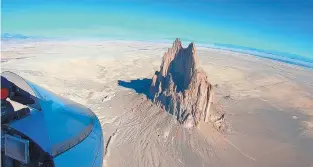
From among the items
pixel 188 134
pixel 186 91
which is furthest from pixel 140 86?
pixel 188 134

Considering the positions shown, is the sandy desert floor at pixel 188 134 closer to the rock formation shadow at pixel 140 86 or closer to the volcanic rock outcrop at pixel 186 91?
the rock formation shadow at pixel 140 86

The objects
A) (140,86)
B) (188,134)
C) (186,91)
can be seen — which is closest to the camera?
(188,134)

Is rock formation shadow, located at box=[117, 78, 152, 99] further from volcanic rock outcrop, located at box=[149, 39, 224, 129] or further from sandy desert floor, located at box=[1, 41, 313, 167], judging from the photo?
volcanic rock outcrop, located at box=[149, 39, 224, 129]

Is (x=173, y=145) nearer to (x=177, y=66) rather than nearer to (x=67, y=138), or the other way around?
(x=177, y=66)

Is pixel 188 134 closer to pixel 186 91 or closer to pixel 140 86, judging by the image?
pixel 186 91

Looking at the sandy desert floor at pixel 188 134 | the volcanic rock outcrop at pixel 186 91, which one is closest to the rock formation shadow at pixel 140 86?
the sandy desert floor at pixel 188 134

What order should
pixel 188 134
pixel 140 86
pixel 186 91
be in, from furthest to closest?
pixel 140 86 → pixel 186 91 → pixel 188 134

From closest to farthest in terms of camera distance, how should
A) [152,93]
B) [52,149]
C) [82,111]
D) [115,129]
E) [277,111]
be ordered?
[52,149] < [82,111] < [115,129] < [152,93] < [277,111]

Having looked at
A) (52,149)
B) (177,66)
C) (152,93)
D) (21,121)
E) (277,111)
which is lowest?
(277,111)

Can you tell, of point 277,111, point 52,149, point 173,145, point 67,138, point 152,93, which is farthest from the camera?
point 277,111

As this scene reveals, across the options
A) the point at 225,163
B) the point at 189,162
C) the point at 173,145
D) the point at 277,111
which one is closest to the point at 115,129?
the point at 173,145
